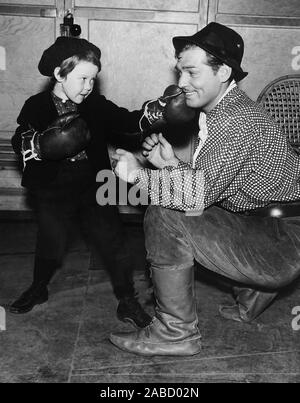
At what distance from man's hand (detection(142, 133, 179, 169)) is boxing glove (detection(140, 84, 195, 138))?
1.24 ft

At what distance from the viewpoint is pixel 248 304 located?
240 centimetres

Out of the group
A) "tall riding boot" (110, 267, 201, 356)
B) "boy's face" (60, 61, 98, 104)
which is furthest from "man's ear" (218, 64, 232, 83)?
"tall riding boot" (110, 267, 201, 356)

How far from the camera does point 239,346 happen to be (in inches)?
86.2

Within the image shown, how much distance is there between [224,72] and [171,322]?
1.10 m

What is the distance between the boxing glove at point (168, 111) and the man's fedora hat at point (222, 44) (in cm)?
46

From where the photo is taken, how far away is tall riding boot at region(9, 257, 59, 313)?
2.47 meters

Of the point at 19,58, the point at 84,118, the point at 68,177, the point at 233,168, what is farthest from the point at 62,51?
the point at 19,58

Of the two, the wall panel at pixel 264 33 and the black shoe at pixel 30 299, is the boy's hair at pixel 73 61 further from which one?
the wall panel at pixel 264 33

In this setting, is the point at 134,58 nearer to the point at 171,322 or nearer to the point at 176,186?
the point at 176,186

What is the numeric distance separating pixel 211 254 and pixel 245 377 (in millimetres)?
503

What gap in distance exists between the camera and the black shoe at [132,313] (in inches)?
92.4

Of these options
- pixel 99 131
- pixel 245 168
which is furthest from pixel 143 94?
pixel 245 168

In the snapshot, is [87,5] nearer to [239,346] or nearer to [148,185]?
[148,185]
